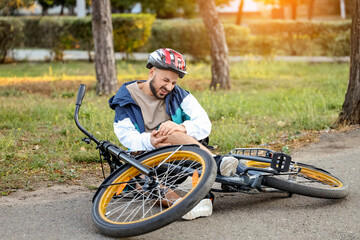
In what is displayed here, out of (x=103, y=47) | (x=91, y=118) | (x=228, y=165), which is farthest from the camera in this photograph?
(x=103, y=47)

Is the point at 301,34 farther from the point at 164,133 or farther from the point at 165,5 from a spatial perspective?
the point at 164,133

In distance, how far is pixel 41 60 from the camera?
66.8 feet

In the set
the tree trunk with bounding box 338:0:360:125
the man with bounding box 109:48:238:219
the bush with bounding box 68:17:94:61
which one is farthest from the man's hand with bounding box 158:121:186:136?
the bush with bounding box 68:17:94:61

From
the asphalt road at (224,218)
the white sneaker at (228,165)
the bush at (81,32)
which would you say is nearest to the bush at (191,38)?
the bush at (81,32)

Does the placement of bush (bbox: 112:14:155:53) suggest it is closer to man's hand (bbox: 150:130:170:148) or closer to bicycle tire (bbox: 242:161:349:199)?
bicycle tire (bbox: 242:161:349:199)

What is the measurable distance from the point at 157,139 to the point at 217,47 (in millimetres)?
8358

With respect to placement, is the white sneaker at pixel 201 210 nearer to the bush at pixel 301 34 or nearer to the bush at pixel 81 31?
the bush at pixel 81 31

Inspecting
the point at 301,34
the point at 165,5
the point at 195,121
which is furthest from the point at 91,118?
the point at 165,5

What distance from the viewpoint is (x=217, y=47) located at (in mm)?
12375

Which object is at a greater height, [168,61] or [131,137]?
[168,61]

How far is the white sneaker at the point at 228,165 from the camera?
407 centimetres

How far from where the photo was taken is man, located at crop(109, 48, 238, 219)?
4297mm

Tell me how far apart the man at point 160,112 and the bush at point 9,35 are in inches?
492

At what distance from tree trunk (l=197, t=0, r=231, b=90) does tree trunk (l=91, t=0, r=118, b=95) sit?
2.34 meters
